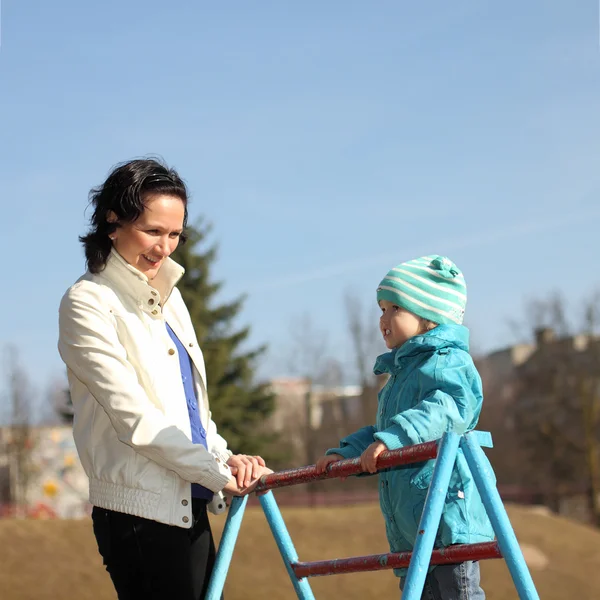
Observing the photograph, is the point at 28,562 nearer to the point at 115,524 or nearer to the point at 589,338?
the point at 115,524

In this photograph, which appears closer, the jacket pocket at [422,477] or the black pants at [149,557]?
the black pants at [149,557]

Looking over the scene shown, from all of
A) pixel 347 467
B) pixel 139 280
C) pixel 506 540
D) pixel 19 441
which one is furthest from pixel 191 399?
pixel 19 441

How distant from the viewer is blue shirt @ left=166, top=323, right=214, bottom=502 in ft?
9.33

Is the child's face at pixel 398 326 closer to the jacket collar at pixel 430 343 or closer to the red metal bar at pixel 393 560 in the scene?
the jacket collar at pixel 430 343

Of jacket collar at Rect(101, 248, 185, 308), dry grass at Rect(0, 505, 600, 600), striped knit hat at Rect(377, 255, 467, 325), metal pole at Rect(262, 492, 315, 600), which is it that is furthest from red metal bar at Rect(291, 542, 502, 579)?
dry grass at Rect(0, 505, 600, 600)

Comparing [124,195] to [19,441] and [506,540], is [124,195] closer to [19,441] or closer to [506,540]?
[506,540]

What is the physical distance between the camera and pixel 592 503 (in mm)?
34312

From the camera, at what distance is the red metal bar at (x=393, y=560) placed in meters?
2.34

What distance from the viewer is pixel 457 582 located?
2.78m

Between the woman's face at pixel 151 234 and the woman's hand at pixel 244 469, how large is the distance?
615 millimetres

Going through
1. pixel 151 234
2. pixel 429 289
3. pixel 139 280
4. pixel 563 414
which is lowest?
pixel 563 414

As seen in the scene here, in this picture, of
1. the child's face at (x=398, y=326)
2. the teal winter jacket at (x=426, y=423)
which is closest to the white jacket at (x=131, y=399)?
the teal winter jacket at (x=426, y=423)

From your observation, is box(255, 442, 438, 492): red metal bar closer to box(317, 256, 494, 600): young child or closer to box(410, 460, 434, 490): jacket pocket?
box(317, 256, 494, 600): young child

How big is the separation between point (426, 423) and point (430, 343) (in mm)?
337
